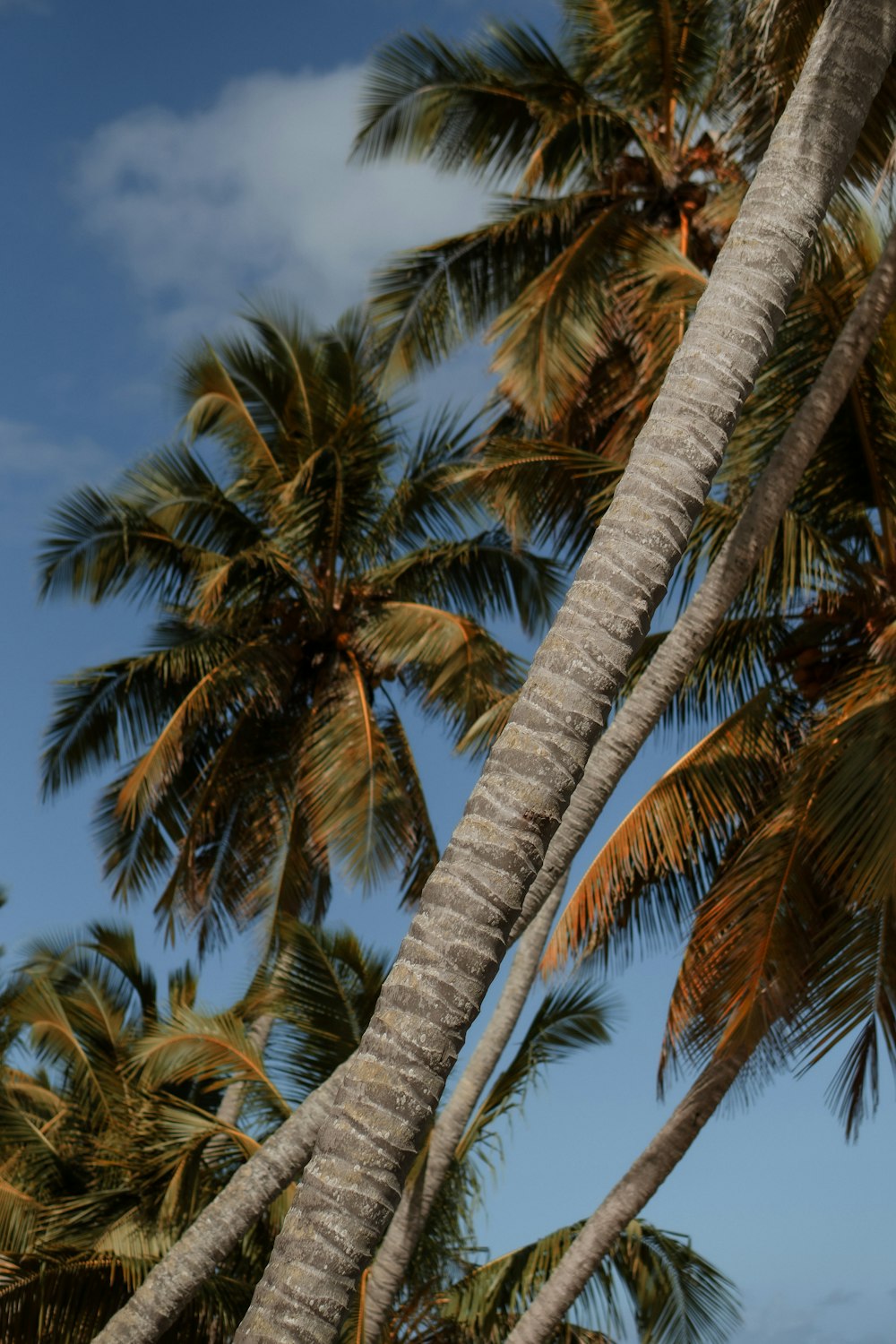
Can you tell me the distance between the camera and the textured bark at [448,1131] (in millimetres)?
8945

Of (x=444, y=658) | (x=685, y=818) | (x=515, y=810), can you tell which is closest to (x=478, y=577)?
(x=444, y=658)

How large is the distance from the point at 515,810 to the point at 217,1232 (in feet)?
15.0

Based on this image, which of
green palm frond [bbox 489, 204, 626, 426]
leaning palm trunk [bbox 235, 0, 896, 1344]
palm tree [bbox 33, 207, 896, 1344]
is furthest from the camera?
green palm frond [bbox 489, 204, 626, 426]

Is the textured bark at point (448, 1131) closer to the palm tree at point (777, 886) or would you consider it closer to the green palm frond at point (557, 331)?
the palm tree at point (777, 886)

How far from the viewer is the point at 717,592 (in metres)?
7.63

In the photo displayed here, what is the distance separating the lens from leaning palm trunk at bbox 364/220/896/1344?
22.9ft

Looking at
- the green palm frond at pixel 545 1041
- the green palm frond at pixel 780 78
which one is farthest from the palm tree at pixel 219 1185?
the green palm frond at pixel 780 78

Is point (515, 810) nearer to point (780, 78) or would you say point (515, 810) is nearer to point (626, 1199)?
point (626, 1199)

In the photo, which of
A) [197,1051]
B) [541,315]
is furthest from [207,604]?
[197,1051]

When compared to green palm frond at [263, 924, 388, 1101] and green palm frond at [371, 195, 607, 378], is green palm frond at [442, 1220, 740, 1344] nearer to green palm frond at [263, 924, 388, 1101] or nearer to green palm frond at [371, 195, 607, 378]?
green palm frond at [263, 924, 388, 1101]

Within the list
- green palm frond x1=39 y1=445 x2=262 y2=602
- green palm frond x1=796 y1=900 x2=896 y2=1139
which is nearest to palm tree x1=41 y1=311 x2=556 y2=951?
green palm frond x1=39 y1=445 x2=262 y2=602

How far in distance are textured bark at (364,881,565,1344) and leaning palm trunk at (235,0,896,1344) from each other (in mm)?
4450

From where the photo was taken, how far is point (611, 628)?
429 cm

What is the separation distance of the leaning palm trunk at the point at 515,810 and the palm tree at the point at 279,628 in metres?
8.32
